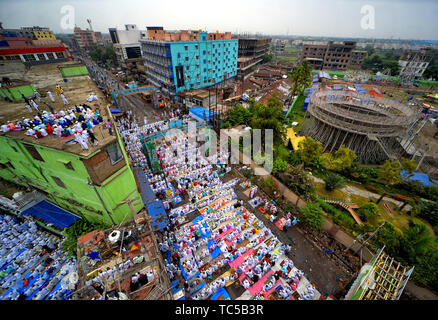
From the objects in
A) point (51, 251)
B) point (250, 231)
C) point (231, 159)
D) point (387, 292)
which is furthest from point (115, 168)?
point (387, 292)

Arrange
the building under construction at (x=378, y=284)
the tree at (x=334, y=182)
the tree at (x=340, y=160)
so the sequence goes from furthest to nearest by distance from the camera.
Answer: the tree at (x=340, y=160)
the tree at (x=334, y=182)
the building under construction at (x=378, y=284)

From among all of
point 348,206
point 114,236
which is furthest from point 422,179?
point 114,236

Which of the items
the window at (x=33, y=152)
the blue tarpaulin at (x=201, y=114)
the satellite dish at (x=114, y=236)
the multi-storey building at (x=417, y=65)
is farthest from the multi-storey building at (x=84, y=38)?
the multi-storey building at (x=417, y=65)

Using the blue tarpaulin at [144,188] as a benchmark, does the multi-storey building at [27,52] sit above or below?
above

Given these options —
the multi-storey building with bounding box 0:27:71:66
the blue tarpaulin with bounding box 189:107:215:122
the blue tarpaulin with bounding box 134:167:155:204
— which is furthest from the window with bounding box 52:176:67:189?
the multi-storey building with bounding box 0:27:71:66

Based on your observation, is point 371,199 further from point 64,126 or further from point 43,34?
point 43,34

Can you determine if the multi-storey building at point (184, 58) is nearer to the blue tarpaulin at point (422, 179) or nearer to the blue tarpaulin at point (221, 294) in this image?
the blue tarpaulin at point (221, 294)
